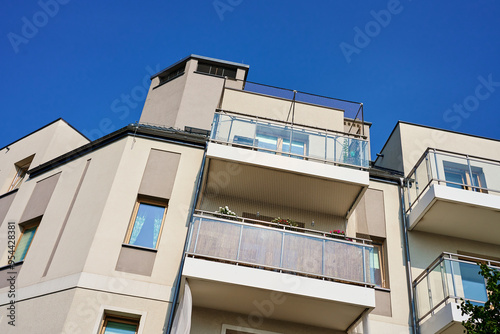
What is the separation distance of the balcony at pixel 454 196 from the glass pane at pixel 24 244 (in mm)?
9490

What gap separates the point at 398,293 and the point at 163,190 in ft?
19.4

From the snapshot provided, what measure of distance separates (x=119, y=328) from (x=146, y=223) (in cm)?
239

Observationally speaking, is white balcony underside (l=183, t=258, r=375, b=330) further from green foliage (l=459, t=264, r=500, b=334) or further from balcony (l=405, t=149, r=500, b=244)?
balcony (l=405, t=149, r=500, b=244)

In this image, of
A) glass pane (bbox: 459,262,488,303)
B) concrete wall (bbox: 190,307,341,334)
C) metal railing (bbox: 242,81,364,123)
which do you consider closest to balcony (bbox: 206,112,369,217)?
metal railing (bbox: 242,81,364,123)

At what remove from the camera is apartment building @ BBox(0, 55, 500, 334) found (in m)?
9.47

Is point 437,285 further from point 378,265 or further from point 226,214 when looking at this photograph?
point 226,214

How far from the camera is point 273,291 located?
9242mm

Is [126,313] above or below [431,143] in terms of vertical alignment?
below

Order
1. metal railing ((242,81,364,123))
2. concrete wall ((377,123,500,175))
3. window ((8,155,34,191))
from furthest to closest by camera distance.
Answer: window ((8,155,34,191)), metal railing ((242,81,364,123)), concrete wall ((377,123,500,175))

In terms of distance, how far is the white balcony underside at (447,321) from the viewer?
9125 millimetres

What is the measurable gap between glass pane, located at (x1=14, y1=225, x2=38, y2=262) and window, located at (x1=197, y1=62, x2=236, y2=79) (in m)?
10.5

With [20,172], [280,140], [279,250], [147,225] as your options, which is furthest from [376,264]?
[20,172]

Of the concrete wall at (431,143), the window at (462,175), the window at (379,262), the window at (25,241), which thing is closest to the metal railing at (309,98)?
the concrete wall at (431,143)

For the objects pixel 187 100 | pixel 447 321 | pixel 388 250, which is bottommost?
pixel 447 321
